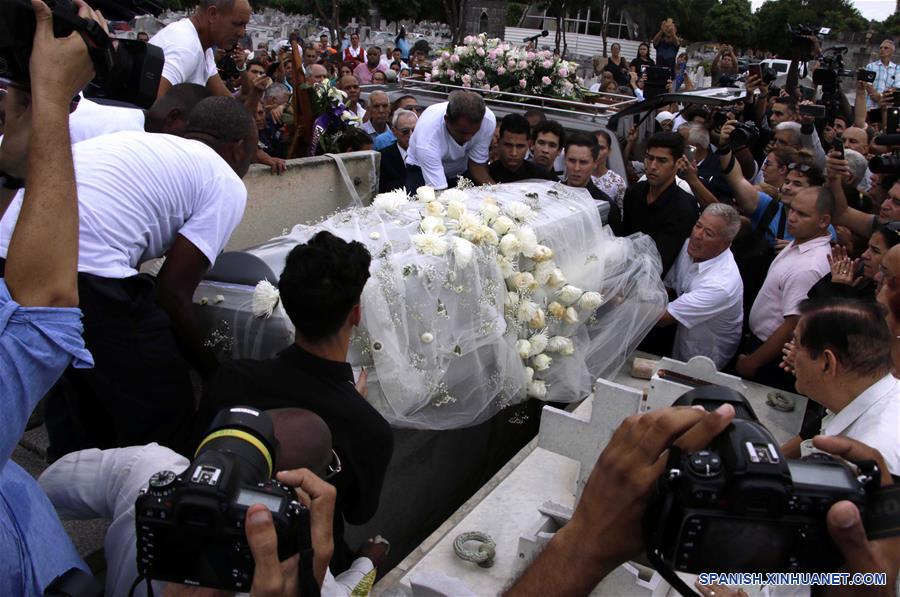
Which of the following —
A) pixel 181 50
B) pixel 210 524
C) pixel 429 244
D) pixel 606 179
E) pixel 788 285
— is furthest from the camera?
pixel 606 179

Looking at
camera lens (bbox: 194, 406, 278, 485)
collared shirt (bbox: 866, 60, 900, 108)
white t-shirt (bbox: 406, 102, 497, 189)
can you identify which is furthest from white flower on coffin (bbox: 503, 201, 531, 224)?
collared shirt (bbox: 866, 60, 900, 108)

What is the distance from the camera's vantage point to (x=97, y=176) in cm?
263

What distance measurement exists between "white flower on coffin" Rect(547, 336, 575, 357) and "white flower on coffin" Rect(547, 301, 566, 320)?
0.12 meters

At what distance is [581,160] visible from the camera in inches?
215

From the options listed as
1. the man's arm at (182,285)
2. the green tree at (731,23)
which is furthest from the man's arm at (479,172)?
the green tree at (731,23)

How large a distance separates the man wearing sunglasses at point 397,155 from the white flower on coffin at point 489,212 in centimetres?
195

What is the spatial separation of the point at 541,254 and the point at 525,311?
31 centimetres

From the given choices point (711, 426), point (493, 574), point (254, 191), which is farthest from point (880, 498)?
point (254, 191)

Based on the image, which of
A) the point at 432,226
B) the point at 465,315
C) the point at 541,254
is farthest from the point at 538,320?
the point at 432,226

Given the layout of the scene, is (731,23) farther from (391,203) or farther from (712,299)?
(391,203)

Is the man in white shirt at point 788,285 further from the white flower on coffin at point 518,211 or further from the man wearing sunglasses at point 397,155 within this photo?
the man wearing sunglasses at point 397,155

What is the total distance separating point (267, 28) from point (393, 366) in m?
34.7

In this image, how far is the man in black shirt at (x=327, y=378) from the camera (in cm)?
218

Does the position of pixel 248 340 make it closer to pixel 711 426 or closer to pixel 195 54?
pixel 711 426
